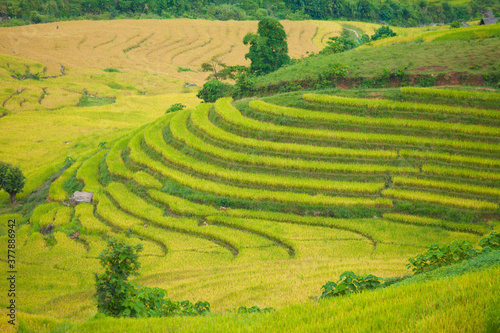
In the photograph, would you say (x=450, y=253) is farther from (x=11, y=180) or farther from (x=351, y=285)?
(x=11, y=180)

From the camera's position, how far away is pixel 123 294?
27.5ft

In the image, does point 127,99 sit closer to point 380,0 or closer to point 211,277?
point 211,277

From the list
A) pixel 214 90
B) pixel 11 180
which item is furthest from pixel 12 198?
pixel 214 90

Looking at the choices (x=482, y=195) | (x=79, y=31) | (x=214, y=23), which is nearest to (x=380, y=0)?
(x=214, y=23)

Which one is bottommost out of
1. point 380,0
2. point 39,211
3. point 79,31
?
point 39,211

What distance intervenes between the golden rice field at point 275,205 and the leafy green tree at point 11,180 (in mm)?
1078

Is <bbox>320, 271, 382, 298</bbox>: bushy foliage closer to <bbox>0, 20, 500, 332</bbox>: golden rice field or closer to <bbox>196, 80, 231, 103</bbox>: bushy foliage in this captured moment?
<bbox>0, 20, 500, 332</bbox>: golden rice field

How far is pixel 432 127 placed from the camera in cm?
2114

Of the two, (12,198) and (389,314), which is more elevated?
(389,314)

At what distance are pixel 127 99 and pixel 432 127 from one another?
42.7 meters

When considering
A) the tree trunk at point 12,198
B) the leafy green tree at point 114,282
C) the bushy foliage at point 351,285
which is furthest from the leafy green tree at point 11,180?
the bushy foliage at point 351,285

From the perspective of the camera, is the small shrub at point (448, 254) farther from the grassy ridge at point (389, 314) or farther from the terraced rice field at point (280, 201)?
the terraced rice field at point (280, 201)

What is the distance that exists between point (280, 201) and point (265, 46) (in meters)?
21.6

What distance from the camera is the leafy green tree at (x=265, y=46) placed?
120 feet
